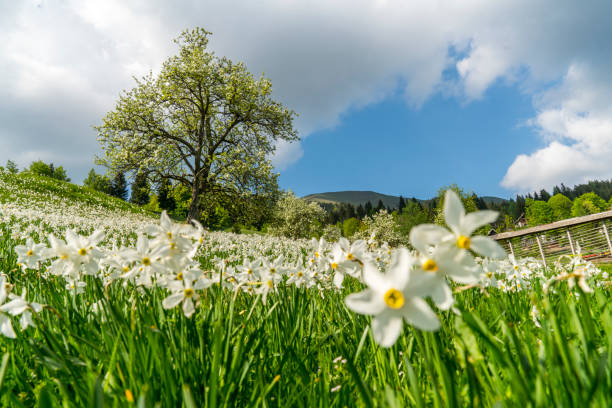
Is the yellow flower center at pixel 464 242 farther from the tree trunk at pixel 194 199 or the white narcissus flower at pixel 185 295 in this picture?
the tree trunk at pixel 194 199

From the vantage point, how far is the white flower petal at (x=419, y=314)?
2.50ft

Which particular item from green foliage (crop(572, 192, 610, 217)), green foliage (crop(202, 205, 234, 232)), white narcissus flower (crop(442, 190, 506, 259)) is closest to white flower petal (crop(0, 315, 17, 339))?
white narcissus flower (crop(442, 190, 506, 259))

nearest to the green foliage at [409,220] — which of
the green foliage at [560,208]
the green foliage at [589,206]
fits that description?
the green foliage at [560,208]

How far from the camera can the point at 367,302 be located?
80cm

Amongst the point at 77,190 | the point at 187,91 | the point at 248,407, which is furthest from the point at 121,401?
the point at 77,190

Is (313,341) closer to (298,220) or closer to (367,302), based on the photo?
(367,302)

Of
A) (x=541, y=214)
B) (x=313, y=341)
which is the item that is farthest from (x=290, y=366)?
(x=541, y=214)

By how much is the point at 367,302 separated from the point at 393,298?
80 millimetres

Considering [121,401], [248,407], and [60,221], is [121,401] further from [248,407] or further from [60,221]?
[60,221]

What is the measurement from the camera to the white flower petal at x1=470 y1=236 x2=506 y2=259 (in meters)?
0.87

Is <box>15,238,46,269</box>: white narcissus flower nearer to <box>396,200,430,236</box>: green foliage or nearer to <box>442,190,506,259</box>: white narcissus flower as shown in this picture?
<box>442,190,506,259</box>: white narcissus flower

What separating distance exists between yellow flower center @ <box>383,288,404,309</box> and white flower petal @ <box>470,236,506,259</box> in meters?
0.26

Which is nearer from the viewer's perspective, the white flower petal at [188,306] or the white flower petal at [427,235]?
the white flower petal at [427,235]

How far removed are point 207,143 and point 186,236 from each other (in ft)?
83.1
